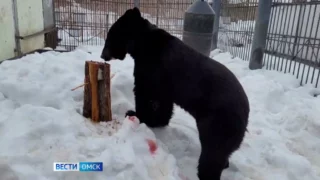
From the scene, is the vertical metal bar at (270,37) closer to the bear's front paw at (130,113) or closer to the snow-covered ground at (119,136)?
the snow-covered ground at (119,136)

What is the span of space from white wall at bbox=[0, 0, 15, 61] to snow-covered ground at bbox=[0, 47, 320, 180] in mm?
744

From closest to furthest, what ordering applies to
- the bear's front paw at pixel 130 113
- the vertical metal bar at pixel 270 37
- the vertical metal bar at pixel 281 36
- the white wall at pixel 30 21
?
the bear's front paw at pixel 130 113 < the white wall at pixel 30 21 < the vertical metal bar at pixel 281 36 < the vertical metal bar at pixel 270 37

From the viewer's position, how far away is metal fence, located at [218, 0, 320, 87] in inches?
240

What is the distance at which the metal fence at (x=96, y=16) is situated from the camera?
10.0 m

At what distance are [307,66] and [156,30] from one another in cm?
447

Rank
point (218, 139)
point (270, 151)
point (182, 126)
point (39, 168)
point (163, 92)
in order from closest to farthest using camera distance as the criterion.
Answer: point (39, 168)
point (218, 139)
point (163, 92)
point (270, 151)
point (182, 126)

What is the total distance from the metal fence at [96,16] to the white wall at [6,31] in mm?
3264

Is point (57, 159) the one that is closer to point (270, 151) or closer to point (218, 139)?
point (218, 139)

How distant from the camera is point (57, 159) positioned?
2451 millimetres

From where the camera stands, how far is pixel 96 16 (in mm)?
10617

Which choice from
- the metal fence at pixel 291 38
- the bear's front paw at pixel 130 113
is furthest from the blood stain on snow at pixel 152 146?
the metal fence at pixel 291 38

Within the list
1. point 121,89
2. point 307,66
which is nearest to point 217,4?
point 307,66

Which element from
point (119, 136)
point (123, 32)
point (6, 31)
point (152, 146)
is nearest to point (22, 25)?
point (6, 31)

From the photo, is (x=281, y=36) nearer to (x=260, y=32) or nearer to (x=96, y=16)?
(x=260, y=32)
